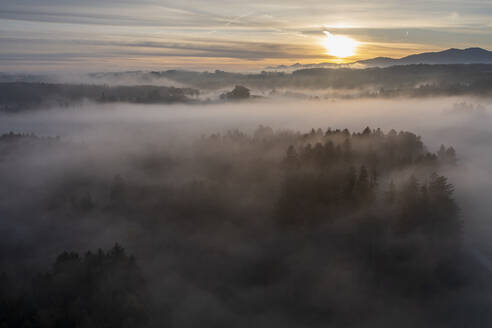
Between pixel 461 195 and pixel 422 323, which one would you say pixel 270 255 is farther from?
pixel 461 195

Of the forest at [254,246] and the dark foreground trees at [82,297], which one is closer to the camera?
the dark foreground trees at [82,297]

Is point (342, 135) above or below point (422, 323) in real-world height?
above

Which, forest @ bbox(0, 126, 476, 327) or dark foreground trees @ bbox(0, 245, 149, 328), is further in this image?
forest @ bbox(0, 126, 476, 327)

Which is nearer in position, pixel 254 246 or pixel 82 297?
pixel 82 297

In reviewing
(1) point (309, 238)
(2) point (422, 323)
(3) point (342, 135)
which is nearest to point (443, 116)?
(3) point (342, 135)

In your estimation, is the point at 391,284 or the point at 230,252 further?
the point at 230,252

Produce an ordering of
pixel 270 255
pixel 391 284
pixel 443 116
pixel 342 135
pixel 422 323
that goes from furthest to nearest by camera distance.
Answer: pixel 443 116
pixel 342 135
pixel 270 255
pixel 391 284
pixel 422 323

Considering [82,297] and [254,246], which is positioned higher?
[82,297]

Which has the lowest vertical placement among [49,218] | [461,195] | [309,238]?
[49,218]
